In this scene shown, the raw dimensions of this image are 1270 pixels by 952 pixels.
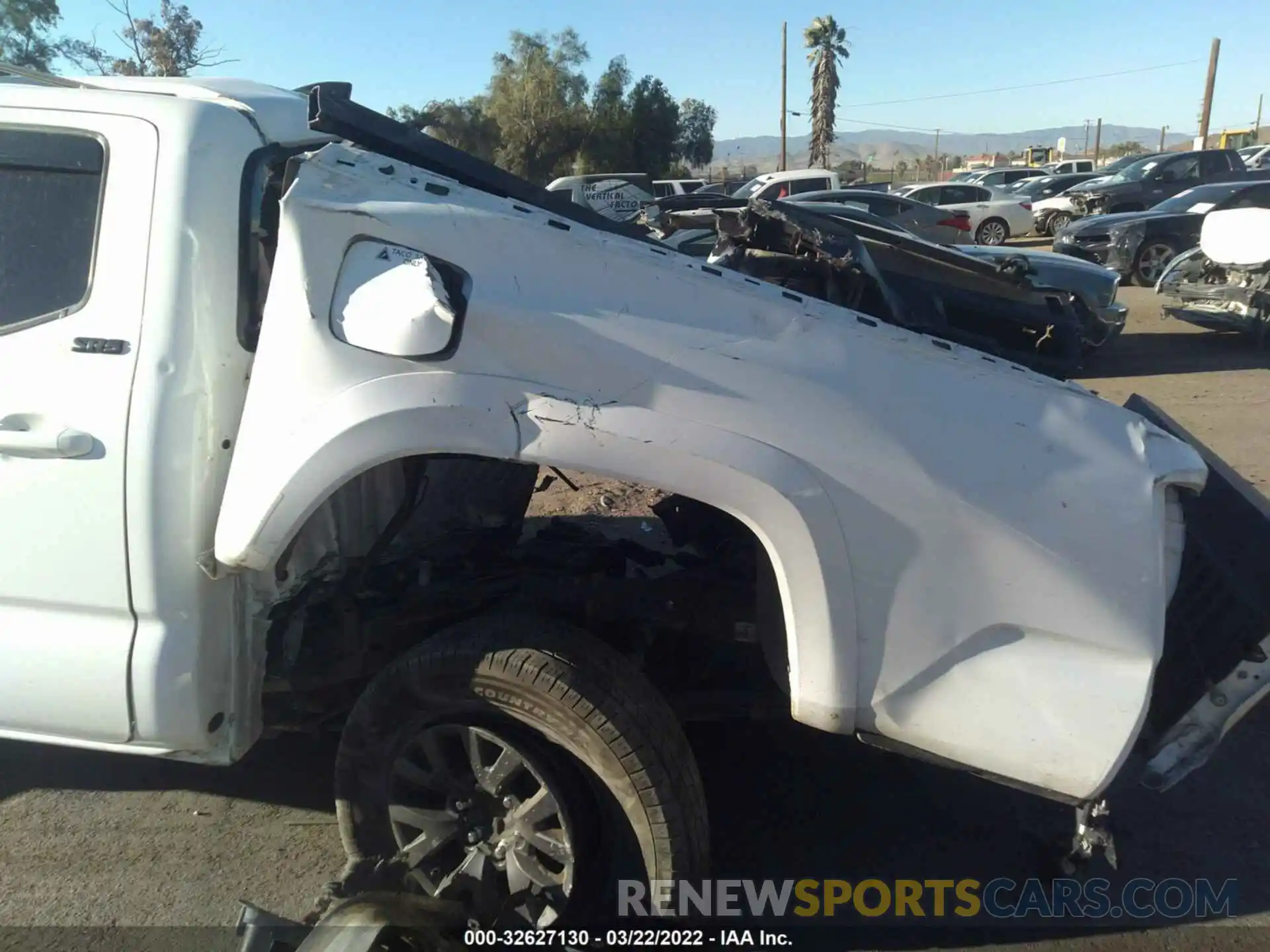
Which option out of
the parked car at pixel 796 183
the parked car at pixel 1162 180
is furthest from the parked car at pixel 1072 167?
the parked car at pixel 796 183

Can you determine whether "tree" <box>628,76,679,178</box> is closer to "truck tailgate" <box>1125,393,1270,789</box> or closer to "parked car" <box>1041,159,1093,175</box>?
"parked car" <box>1041,159,1093,175</box>

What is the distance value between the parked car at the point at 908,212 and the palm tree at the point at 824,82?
3723cm

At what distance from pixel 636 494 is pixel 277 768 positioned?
3.01 meters

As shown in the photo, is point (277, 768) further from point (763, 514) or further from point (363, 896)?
point (763, 514)

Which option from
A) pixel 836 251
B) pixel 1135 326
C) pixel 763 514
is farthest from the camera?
pixel 1135 326

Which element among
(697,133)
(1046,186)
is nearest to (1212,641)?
(1046,186)

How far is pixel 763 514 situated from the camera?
2098 millimetres

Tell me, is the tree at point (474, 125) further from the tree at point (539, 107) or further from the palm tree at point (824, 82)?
the palm tree at point (824, 82)

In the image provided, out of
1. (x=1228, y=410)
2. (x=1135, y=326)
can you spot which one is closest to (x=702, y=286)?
(x=1228, y=410)

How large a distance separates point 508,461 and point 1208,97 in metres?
40.3

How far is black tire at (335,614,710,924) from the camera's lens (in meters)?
2.24

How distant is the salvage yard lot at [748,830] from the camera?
2785mm

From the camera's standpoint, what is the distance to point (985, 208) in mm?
23031

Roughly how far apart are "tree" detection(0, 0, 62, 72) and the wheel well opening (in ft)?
23.5
